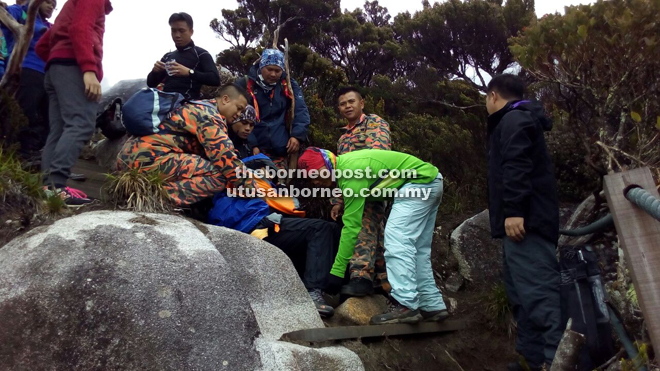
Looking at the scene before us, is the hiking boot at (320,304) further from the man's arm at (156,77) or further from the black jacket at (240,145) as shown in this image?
the man's arm at (156,77)

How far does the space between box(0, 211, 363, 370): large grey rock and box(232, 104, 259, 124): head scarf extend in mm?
1511

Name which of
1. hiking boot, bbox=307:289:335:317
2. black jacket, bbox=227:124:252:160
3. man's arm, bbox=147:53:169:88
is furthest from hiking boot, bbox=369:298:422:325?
man's arm, bbox=147:53:169:88

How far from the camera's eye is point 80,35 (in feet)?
15.1

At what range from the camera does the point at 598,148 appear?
15.5ft

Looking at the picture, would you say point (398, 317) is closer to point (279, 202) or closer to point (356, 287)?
point (356, 287)

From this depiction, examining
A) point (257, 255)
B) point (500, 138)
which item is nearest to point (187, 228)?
point (257, 255)

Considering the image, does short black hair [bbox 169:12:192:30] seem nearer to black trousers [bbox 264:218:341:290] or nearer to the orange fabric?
the orange fabric

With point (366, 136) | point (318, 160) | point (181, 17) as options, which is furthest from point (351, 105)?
point (181, 17)

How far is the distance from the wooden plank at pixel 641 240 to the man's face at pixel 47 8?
530cm

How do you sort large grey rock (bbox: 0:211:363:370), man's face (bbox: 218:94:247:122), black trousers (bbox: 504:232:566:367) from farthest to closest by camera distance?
man's face (bbox: 218:94:247:122), black trousers (bbox: 504:232:566:367), large grey rock (bbox: 0:211:363:370)

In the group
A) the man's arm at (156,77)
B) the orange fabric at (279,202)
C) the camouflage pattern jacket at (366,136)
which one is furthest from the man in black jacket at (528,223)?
the man's arm at (156,77)

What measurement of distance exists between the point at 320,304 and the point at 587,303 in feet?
6.07

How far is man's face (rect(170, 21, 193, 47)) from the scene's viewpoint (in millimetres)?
5836

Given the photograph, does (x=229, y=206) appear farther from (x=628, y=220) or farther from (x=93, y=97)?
(x=628, y=220)
